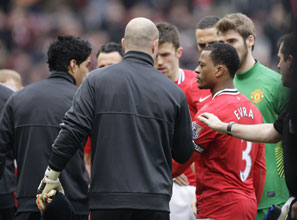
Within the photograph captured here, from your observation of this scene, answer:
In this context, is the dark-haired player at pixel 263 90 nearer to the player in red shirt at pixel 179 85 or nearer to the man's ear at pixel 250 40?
the man's ear at pixel 250 40

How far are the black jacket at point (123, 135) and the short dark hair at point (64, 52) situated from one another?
1.35 metres

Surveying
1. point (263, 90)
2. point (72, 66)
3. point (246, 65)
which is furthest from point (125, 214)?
point (246, 65)

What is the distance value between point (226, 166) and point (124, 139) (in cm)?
101

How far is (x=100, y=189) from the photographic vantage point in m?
4.84

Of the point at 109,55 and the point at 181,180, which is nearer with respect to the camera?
the point at 181,180

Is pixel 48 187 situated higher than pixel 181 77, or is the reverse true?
pixel 181 77

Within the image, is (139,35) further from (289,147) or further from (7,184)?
(7,184)

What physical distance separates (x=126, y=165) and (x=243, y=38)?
229cm

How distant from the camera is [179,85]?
6957 mm

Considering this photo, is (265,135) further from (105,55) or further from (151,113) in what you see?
(105,55)

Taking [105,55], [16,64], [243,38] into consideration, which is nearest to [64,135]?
[243,38]

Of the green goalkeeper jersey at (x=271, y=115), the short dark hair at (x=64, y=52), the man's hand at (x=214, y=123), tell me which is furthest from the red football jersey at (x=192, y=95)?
the man's hand at (x=214, y=123)

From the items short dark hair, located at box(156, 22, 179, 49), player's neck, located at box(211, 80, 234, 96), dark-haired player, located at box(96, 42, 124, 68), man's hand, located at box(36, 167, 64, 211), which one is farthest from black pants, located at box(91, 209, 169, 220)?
dark-haired player, located at box(96, 42, 124, 68)

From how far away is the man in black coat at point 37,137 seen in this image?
5934 mm
